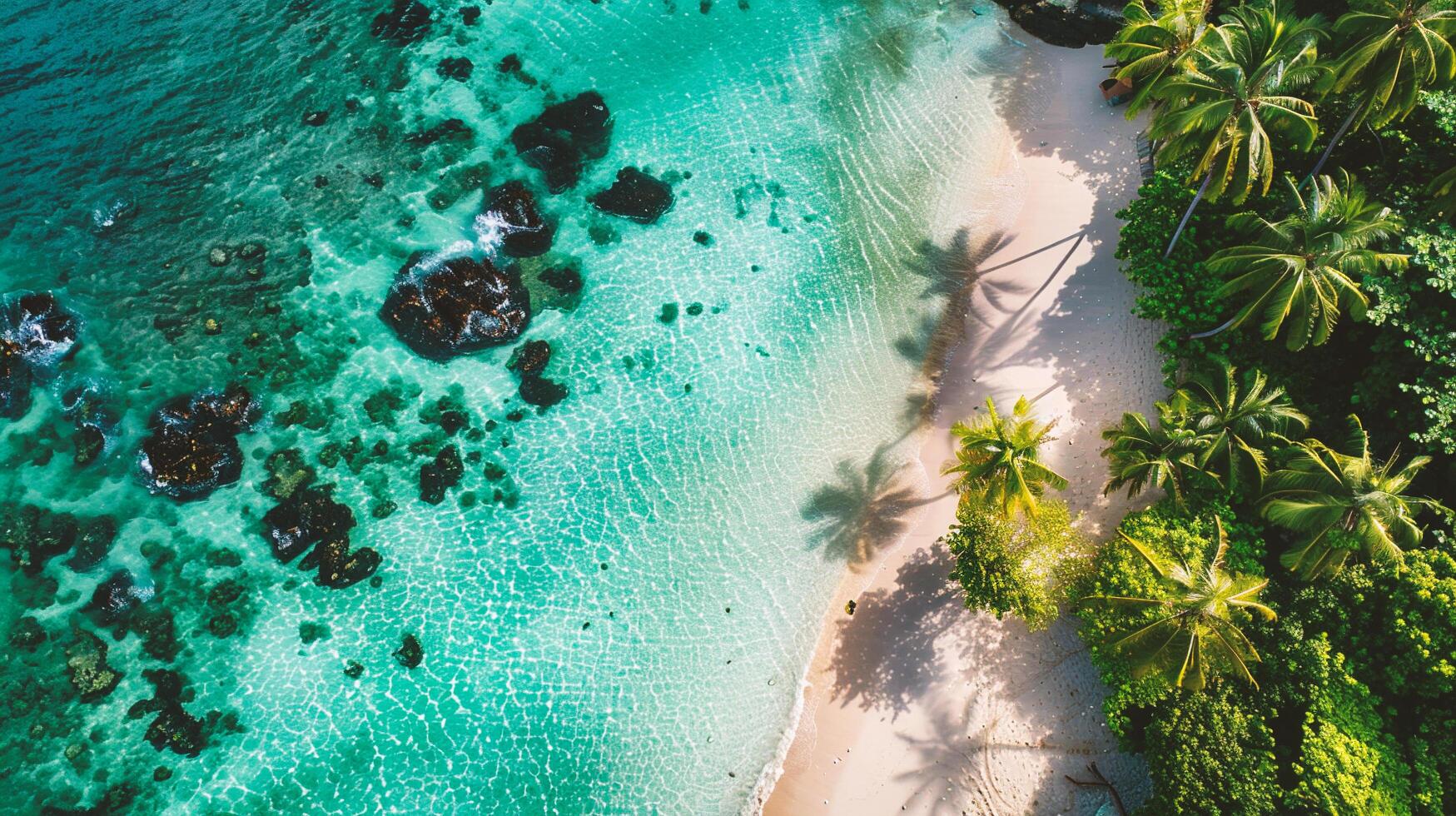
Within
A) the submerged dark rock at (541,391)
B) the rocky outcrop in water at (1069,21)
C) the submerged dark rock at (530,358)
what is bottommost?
the submerged dark rock at (541,391)

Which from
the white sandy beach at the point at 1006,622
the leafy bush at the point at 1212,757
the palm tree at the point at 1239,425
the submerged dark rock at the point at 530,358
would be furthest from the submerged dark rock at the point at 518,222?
the leafy bush at the point at 1212,757

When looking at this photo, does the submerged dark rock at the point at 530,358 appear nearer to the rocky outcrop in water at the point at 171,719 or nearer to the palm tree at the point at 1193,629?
the rocky outcrop in water at the point at 171,719

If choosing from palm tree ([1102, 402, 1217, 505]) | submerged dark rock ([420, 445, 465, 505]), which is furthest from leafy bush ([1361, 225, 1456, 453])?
submerged dark rock ([420, 445, 465, 505])

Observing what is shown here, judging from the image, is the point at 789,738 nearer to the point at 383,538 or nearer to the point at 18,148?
the point at 383,538

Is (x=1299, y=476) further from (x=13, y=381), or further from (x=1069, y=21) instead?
(x=13, y=381)

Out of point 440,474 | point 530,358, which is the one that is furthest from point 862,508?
point 440,474

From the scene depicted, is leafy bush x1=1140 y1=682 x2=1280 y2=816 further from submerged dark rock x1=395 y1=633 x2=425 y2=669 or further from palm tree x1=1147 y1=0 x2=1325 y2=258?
submerged dark rock x1=395 y1=633 x2=425 y2=669

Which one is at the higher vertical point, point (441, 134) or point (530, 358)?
point (441, 134)
